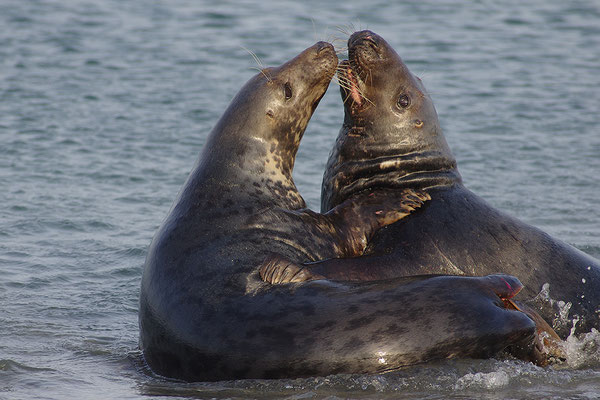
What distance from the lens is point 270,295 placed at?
619 cm

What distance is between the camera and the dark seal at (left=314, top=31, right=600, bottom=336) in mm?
7566

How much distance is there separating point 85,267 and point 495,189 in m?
5.30

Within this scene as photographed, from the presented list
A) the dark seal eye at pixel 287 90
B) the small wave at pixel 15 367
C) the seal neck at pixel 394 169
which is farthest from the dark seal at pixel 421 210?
the small wave at pixel 15 367

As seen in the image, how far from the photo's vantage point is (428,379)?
606cm

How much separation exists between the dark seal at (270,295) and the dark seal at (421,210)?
0.35 m

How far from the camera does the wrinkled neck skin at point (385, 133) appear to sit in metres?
8.44

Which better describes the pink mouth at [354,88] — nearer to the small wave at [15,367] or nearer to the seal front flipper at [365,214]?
the seal front flipper at [365,214]

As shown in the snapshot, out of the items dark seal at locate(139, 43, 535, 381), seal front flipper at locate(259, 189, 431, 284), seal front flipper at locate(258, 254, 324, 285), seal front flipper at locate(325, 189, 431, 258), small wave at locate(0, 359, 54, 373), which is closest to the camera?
dark seal at locate(139, 43, 535, 381)

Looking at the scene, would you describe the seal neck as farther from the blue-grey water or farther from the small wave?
the small wave

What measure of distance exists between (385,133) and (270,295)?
269 centimetres

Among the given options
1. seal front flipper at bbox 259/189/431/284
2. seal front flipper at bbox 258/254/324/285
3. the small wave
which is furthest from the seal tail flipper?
the small wave

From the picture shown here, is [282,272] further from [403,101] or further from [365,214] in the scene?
[403,101]

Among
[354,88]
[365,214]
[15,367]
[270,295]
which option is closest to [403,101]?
[354,88]

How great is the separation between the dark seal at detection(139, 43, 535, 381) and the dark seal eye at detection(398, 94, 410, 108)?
956 millimetres
